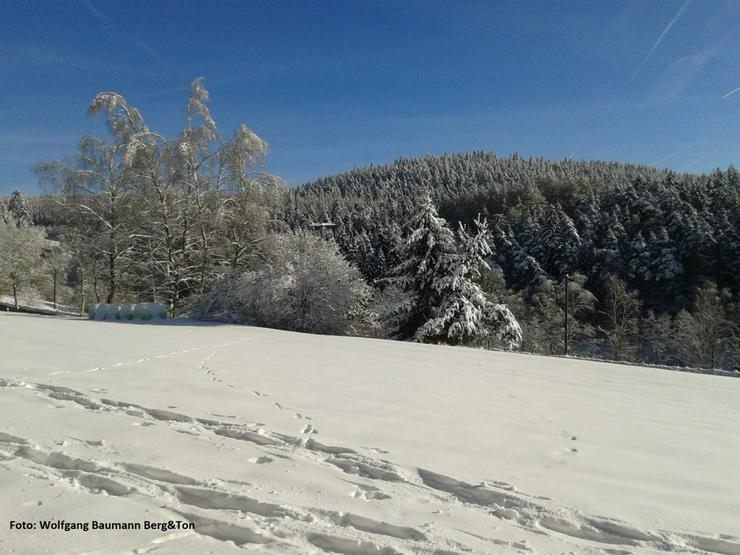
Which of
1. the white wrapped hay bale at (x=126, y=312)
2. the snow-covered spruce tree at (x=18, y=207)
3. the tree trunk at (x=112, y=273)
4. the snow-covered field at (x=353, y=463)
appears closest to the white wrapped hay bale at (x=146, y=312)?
the white wrapped hay bale at (x=126, y=312)

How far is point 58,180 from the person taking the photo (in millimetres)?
20781

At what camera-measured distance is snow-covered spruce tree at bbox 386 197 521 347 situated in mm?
19734

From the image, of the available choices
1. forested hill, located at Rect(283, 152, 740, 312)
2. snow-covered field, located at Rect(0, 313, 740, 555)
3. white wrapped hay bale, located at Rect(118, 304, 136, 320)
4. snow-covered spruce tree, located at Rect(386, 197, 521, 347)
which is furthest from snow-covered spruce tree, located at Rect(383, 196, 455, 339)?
forested hill, located at Rect(283, 152, 740, 312)

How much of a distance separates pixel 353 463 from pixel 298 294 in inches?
649

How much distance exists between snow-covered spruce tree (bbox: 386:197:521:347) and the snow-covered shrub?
2.50m

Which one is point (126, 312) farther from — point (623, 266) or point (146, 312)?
point (623, 266)

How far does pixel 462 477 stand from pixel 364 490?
30.4 inches

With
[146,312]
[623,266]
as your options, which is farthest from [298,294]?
[623,266]

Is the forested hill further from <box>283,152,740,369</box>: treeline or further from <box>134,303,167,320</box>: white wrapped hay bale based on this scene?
<box>134,303,167,320</box>: white wrapped hay bale

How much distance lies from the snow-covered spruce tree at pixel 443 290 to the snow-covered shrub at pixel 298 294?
8.21ft

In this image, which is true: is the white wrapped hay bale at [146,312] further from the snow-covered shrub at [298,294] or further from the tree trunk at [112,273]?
the tree trunk at [112,273]

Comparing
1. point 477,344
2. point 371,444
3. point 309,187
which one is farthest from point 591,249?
point 309,187

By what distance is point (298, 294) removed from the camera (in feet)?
64.6

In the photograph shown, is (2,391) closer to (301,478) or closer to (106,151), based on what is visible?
(301,478)
